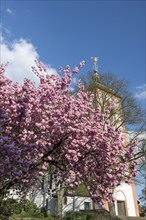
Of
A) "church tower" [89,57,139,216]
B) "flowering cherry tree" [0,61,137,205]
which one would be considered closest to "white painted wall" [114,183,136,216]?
"church tower" [89,57,139,216]

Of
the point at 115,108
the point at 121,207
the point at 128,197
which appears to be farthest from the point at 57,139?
the point at 128,197

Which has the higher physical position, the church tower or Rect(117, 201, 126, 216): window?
the church tower

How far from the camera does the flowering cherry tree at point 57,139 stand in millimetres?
9562

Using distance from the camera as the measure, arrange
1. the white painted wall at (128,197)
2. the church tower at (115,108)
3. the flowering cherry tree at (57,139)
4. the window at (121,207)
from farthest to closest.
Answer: the white painted wall at (128,197) < the window at (121,207) < the church tower at (115,108) < the flowering cherry tree at (57,139)

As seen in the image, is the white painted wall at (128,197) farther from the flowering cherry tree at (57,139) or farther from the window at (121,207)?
the flowering cherry tree at (57,139)

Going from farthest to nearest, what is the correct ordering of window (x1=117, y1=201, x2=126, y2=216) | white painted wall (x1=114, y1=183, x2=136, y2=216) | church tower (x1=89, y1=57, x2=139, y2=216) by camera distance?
white painted wall (x1=114, y1=183, x2=136, y2=216)
window (x1=117, y1=201, x2=126, y2=216)
church tower (x1=89, y1=57, x2=139, y2=216)

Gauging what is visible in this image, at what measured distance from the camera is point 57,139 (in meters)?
10.5

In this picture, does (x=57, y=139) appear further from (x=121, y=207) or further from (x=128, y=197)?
(x=128, y=197)

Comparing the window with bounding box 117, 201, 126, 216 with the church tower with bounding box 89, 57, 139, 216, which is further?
the window with bounding box 117, 201, 126, 216

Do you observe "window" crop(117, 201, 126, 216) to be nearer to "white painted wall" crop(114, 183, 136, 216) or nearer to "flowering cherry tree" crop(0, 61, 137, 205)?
"white painted wall" crop(114, 183, 136, 216)

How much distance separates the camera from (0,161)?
9.08 meters

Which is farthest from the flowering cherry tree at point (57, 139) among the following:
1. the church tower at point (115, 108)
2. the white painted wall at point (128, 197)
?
the white painted wall at point (128, 197)

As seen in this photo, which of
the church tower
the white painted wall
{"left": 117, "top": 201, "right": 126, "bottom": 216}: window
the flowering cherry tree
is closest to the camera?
the flowering cherry tree

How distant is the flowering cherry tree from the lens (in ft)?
31.4
